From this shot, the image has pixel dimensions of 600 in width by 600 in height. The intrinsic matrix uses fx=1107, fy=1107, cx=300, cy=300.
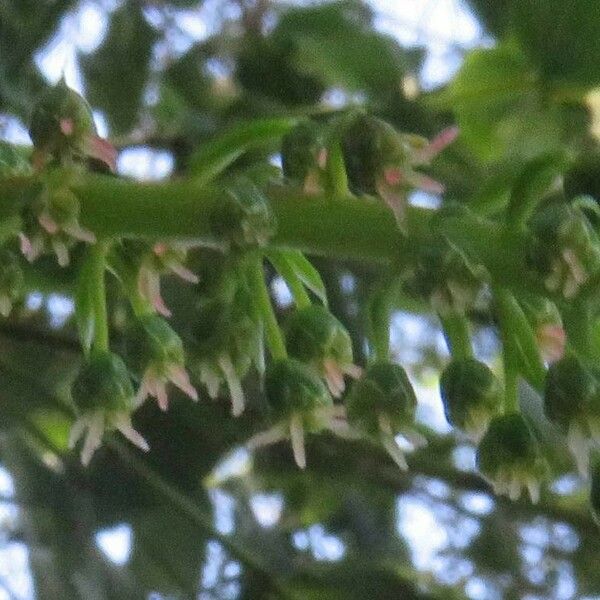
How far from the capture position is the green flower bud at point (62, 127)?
384 mm

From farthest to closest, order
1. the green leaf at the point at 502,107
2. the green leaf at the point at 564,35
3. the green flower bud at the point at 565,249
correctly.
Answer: the green leaf at the point at 502,107 < the green leaf at the point at 564,35 < the green flower bud at the point at 565,249

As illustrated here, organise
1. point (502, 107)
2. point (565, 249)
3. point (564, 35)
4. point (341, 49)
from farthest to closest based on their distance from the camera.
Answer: point (341, 49)
point (502, 107)
point (564, 35)
point (565, 249)

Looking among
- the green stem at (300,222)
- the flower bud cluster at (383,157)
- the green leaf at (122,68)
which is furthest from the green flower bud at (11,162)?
the green leaf at (122,68)

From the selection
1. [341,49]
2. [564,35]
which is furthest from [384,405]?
[341,49]

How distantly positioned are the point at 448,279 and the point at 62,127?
0.47 feet

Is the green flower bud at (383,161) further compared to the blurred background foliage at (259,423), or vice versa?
the blurred background foliage at (259,423)

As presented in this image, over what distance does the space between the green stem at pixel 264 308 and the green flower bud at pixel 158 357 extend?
0.03 meters

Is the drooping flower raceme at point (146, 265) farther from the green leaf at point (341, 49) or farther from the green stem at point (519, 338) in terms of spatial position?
the green leaf at point (341, 49)

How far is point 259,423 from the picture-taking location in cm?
81

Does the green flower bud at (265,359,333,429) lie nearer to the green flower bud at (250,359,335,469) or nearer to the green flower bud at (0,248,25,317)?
the green flower bud at (250,359,335,469)

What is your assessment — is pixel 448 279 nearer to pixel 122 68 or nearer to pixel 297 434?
pixel 297 434

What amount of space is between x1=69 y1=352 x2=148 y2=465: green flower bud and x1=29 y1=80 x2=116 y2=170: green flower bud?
8 cm

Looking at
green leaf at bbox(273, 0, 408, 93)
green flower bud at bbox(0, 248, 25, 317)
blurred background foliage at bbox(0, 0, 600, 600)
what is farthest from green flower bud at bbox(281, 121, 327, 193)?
green leaf at bbox(273, 0, 408, 93)

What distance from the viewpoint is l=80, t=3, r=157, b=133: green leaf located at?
0.92 metres
